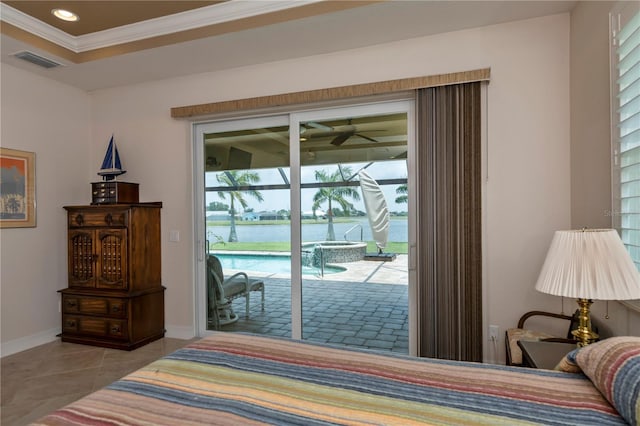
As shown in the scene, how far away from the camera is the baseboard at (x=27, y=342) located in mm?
3404

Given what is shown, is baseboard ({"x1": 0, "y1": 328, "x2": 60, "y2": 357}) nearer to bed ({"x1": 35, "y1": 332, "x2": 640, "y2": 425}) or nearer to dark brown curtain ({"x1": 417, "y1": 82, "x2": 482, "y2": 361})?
bed ({"x1": 35, "y1": 332, "x2": 640, "y2": 425})

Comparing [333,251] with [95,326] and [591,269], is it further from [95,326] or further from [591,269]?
[95,326]

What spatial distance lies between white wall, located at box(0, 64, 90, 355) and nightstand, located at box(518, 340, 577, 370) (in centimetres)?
421

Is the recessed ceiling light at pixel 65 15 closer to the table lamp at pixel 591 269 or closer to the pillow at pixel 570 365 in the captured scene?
the table lamp at pixel 591 269

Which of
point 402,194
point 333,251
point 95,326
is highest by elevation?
point 402,194

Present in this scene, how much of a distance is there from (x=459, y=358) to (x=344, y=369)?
1773 mm

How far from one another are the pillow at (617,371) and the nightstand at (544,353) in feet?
1.58

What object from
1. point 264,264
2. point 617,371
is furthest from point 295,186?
point 617,371

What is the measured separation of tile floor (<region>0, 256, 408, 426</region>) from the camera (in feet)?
9.75

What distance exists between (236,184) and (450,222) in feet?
6.78

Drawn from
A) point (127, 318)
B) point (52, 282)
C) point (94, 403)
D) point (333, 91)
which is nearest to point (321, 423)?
point (94, 403)

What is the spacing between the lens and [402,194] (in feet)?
10.4

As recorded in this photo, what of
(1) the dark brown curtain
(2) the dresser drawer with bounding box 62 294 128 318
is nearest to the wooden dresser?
(2) the dresser drawer with bounding box 62 294 128 318

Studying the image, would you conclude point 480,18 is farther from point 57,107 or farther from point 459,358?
point 57,107
